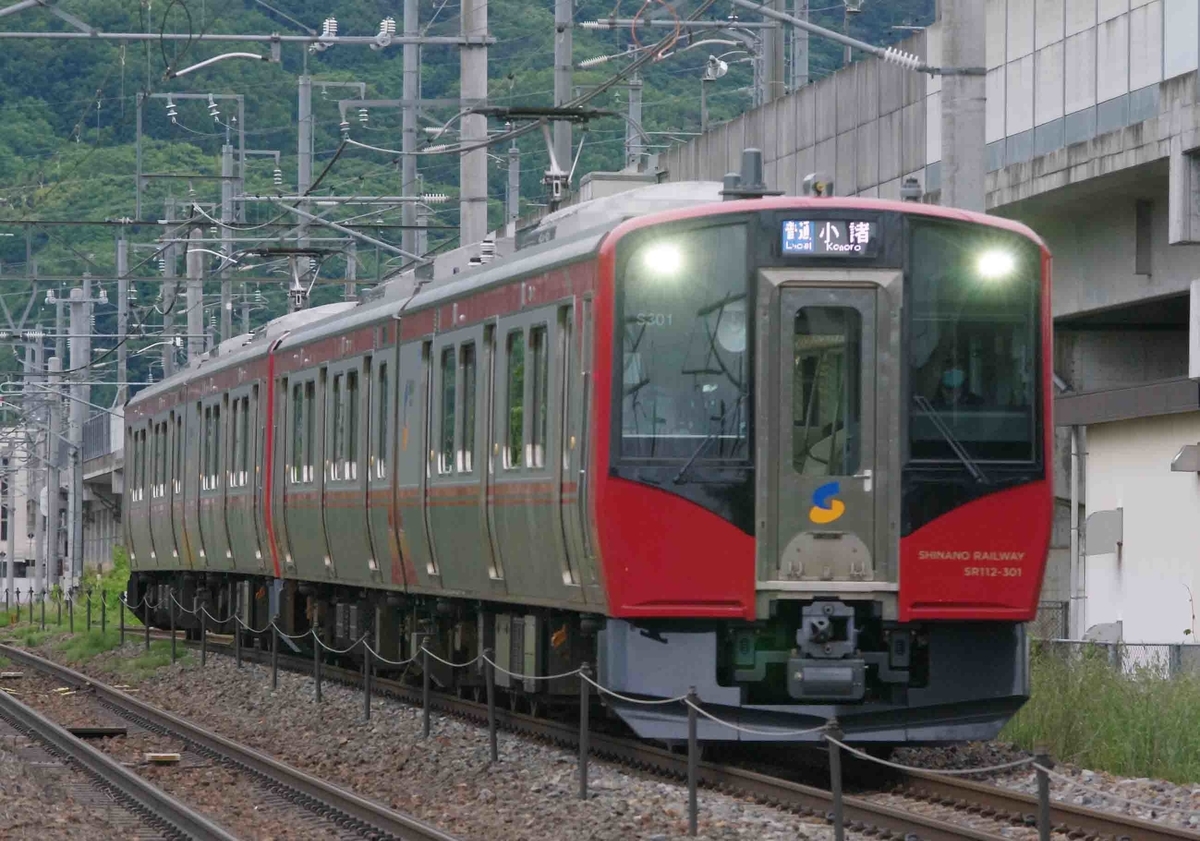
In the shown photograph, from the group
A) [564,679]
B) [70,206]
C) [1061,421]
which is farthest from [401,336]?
[70,206]

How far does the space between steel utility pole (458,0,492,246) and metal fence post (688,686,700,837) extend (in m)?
11.6

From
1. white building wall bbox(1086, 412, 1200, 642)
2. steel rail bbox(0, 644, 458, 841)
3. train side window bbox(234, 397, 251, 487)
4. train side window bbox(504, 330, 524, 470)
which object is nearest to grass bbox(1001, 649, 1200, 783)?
train side window bbox(504, 330, 524, 470)

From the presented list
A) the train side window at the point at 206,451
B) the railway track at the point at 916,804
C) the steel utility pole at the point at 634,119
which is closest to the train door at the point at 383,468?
the railway track at the point at 916,804

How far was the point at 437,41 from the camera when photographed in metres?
24.3

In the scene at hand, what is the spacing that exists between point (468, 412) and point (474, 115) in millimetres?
7864

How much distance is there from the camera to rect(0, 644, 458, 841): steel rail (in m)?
12.2

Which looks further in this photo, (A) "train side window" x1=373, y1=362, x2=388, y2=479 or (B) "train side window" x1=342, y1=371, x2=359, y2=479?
(B) "train side window" x1=342, y1=371, x2=359, y2=479

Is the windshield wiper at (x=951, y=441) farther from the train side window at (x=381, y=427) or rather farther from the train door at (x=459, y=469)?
the train side window at (x=381, y=427)

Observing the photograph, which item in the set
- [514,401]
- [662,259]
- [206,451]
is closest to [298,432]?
[206,451]

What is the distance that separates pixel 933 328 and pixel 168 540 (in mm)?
18970

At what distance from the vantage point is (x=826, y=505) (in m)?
13.3

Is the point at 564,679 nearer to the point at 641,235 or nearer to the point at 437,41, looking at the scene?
the point at 641,235

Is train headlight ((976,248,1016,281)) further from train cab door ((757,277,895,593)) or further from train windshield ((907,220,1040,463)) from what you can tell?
train cab door ((757,277,895,593))

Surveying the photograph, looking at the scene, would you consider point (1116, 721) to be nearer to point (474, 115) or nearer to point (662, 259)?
point (662, 259)
